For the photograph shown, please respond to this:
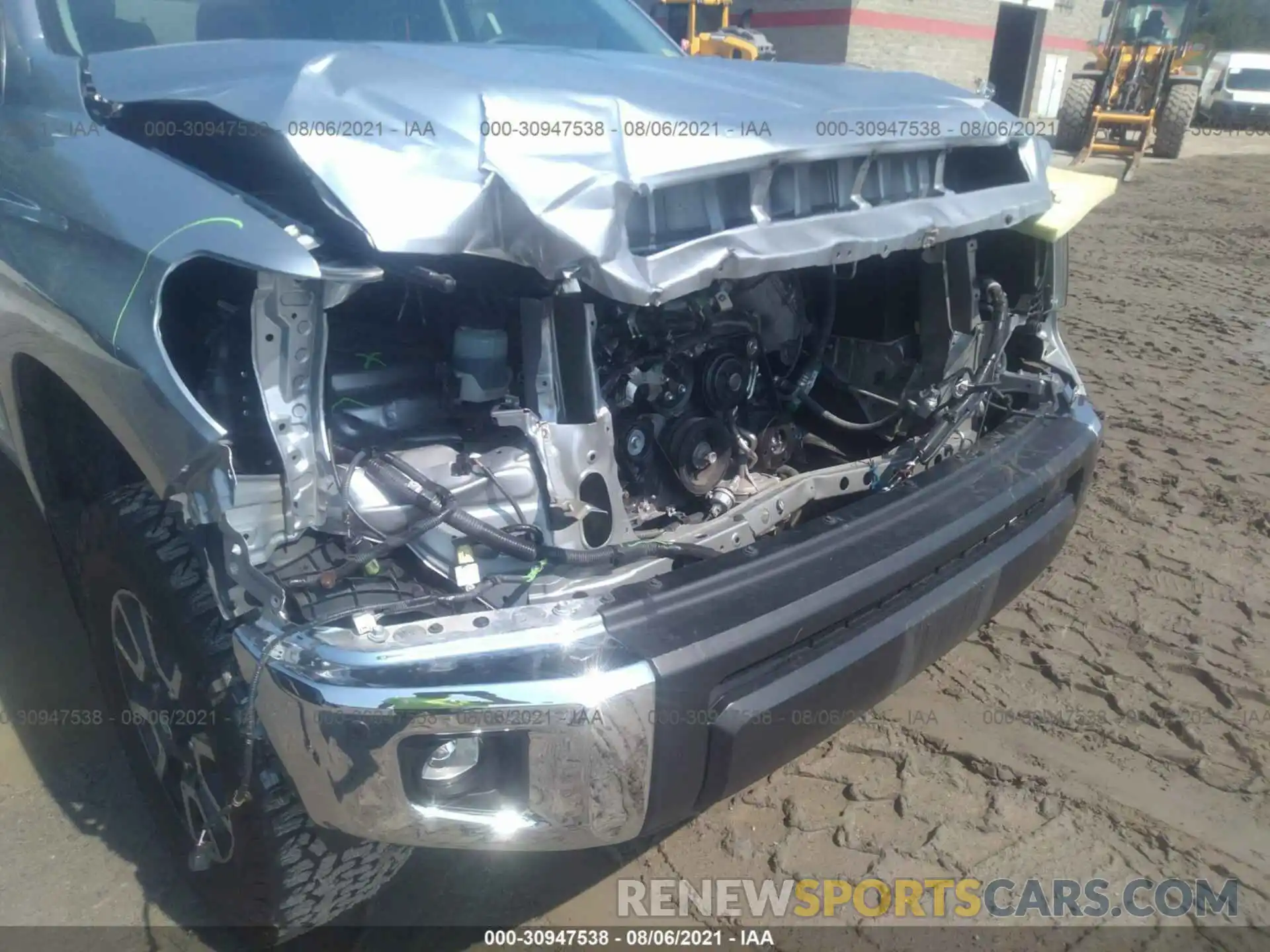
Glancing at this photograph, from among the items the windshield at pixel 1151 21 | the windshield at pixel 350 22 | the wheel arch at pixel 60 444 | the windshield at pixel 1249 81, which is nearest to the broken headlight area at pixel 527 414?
the wheel arch at pixel 60 444

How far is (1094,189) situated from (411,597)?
8.91ft

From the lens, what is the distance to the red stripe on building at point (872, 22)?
58.5 feet

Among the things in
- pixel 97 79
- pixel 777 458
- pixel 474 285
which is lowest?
pixel 777 458

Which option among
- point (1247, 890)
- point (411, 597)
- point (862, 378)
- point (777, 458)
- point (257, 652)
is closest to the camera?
point (257, 652)

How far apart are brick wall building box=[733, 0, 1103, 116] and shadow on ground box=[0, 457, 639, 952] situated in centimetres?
1711

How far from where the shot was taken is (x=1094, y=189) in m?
3.22

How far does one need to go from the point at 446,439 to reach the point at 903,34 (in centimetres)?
1986

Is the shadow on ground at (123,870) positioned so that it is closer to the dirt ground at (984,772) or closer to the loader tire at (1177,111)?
the dirt ground at (984,772)

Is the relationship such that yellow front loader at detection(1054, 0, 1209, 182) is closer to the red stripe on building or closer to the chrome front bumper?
the red stripe on building

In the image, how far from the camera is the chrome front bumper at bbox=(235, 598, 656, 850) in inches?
61.0

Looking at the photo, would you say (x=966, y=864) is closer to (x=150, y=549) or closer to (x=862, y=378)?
(x=862, y=378)

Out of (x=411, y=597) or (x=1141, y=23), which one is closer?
(x=411, y=597)

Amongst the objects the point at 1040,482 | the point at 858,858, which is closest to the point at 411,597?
the point at 858,858

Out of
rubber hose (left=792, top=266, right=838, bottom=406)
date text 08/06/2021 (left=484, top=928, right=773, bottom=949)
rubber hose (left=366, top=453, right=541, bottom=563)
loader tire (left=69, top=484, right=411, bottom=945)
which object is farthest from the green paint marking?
rubber hose (left=792, top=266, right=838, bottom=406)
